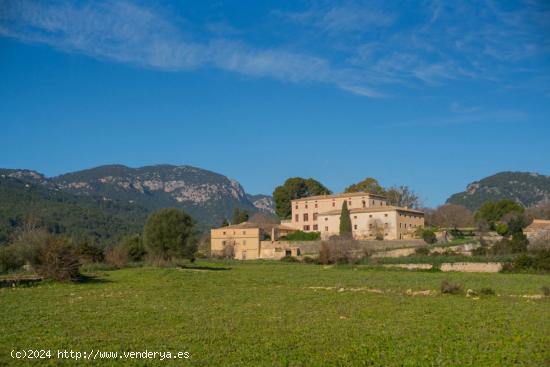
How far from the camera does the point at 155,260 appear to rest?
47406 millimetres

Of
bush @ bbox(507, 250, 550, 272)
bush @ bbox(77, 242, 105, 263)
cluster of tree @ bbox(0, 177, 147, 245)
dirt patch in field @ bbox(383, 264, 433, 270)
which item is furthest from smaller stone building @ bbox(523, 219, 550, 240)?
cluster of tree @ bbox(0, 177, 147, 245)

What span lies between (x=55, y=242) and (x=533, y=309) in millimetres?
24672

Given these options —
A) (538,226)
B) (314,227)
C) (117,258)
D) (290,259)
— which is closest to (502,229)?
(538,226)

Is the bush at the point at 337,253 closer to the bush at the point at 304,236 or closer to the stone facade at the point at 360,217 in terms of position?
the stone facade at the point at 360,217

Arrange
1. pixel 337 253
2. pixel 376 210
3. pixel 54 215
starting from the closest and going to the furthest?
pixel 337 253 < pixel 376 210 < pixel 54 215

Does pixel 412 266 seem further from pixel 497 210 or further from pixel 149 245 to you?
pixel 497 210

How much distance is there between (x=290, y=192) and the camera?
101 meters

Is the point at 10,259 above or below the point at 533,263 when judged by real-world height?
above

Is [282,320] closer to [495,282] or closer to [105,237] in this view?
[495,282]

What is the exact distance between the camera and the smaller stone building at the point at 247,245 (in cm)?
7394

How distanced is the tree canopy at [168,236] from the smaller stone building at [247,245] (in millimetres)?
23393

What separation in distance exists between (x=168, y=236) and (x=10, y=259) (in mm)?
13896

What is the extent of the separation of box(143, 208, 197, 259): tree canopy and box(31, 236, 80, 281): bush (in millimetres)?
17271

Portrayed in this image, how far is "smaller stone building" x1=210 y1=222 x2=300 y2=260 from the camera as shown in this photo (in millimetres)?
73938
